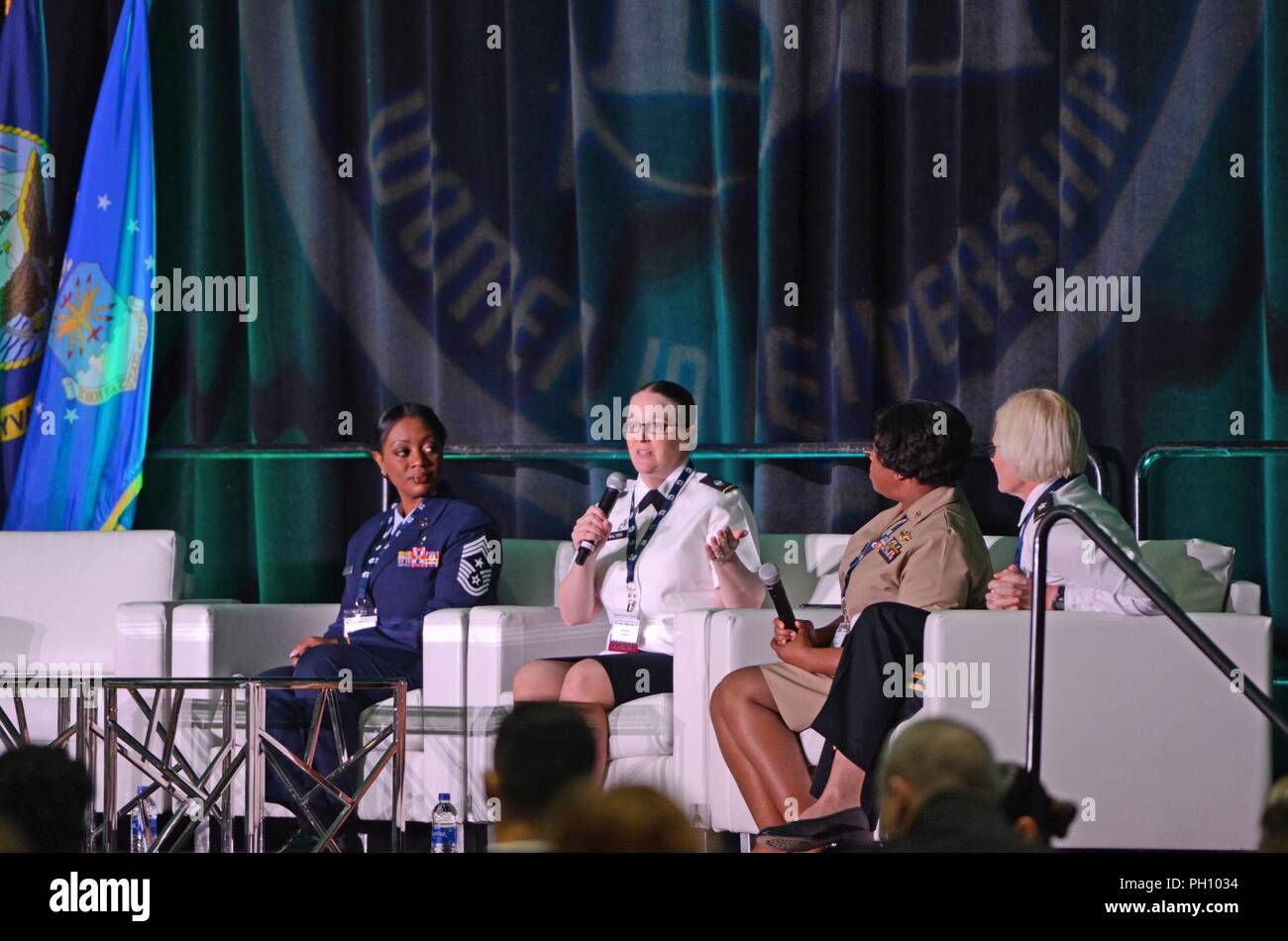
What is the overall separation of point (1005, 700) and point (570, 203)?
7.03 ft

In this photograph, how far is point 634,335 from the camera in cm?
435

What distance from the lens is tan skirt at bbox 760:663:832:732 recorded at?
3.02 meters

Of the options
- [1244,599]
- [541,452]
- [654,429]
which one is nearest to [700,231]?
[541,452]

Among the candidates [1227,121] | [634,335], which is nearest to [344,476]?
[634,335]

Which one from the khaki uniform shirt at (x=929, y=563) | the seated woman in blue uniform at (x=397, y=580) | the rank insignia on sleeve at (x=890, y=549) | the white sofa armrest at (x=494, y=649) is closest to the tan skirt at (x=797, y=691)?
the khaki uniform shirt at (x=929, y=563)

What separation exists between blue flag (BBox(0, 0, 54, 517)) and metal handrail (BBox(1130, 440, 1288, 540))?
302 centimetres


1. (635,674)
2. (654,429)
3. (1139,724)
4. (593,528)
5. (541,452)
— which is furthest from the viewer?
(541,452)

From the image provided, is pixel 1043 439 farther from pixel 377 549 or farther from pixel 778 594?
pixel 377 549

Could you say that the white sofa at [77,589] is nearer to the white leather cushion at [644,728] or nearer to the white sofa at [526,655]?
the white sofa at [526,655]

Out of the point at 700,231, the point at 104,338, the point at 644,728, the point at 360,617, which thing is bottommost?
the point at 644,728

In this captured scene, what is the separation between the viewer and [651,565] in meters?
3.52

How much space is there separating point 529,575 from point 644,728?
0.78 meters

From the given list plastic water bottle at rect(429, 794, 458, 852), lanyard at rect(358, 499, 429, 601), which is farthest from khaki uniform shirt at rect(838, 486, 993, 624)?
lanyard at rect(358, 499, 429, 601)

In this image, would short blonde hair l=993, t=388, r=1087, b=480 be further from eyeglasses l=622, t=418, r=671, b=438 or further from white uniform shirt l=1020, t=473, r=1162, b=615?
eyeglasses l=622, t=418, r=671, b=438
